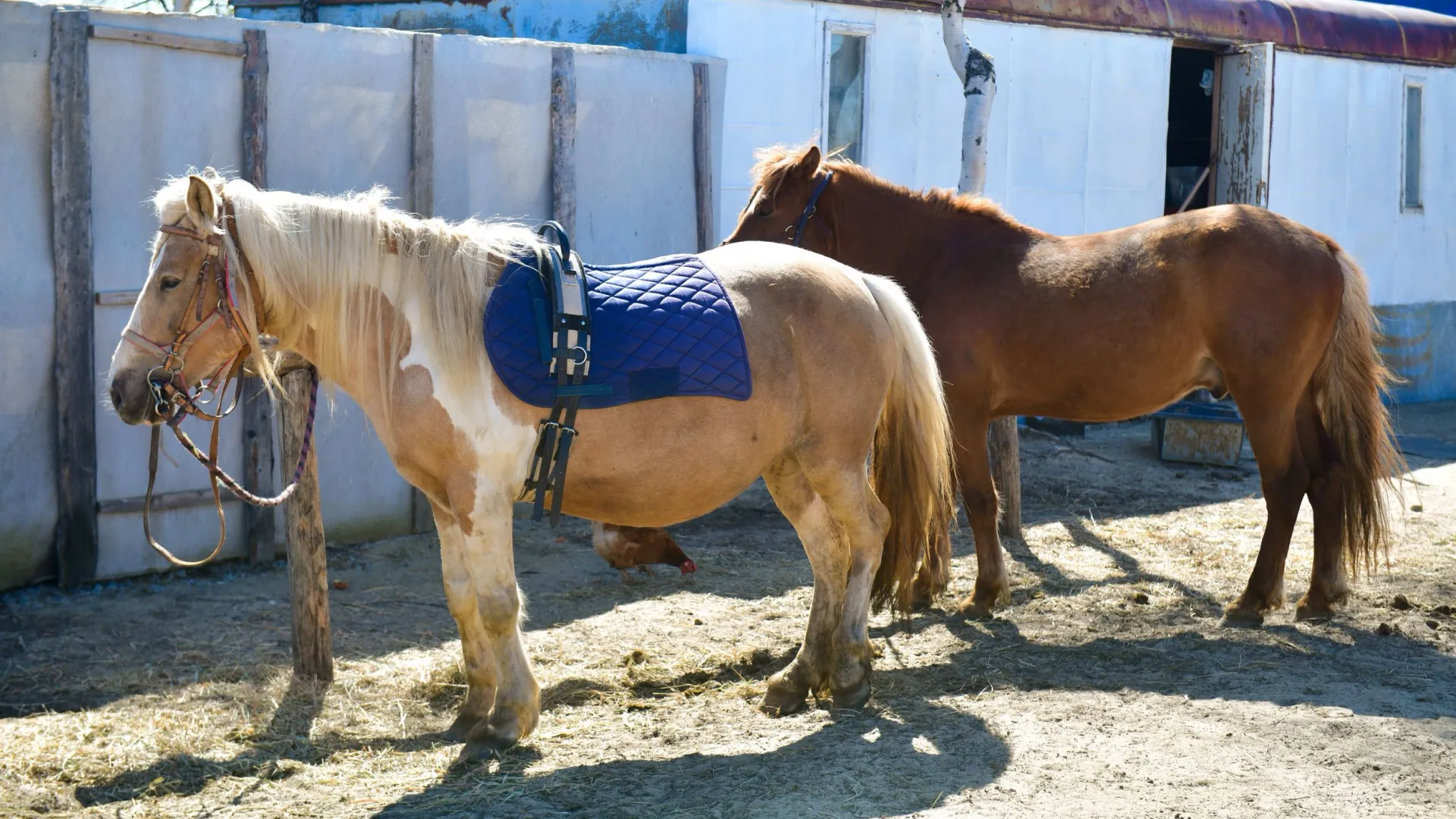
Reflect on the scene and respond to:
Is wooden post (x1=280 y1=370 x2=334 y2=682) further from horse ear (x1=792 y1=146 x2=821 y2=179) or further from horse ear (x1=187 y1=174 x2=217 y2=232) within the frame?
horse ear (x1=792 y1=146 x2=821 y2=179)

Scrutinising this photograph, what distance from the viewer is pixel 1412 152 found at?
1371 centimetres

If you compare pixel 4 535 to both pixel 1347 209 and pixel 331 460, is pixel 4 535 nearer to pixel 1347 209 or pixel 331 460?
pixel 331 460

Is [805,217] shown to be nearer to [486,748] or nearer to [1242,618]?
[1242,618]

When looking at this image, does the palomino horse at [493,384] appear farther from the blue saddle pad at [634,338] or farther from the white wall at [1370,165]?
the white wall at [1370,165]

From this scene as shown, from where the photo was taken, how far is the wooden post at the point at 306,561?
4809mm

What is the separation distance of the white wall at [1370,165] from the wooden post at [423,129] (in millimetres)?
8371

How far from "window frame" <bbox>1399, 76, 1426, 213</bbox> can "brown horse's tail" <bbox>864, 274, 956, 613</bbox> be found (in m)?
10.8

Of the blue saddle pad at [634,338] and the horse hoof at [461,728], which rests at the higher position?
the blue saddle pad at [634,338]

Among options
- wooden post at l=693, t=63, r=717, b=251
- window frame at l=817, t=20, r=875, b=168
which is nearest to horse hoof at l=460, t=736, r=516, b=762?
wooden post at l=693, t=63, r=717, b=251

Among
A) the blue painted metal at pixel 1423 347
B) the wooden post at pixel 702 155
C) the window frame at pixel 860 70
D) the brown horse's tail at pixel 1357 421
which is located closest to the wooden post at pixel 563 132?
the wooden post at pixel 702 155

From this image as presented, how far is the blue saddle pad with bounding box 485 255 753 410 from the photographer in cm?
388

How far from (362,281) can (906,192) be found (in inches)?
121

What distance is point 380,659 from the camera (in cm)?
518

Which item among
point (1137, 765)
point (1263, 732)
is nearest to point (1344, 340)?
point (1263, 732)
